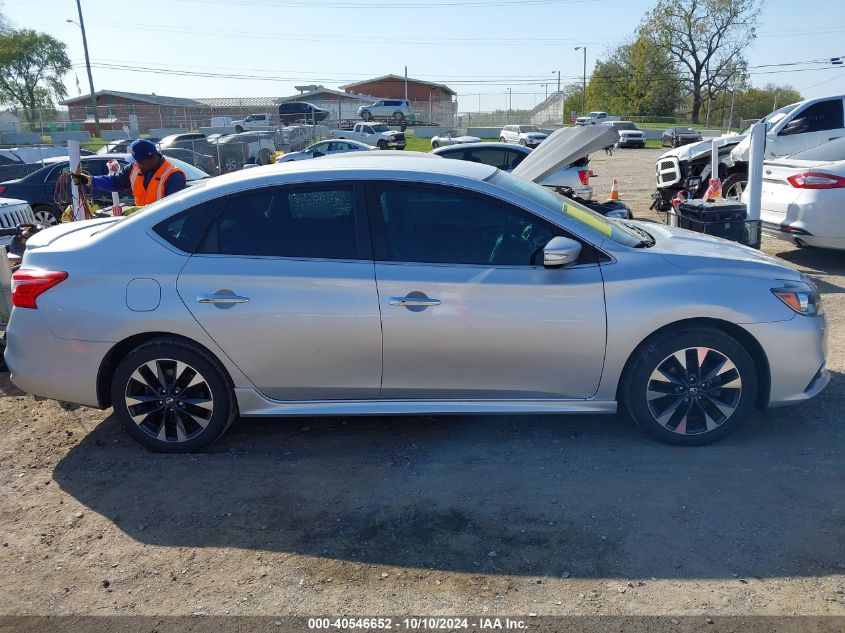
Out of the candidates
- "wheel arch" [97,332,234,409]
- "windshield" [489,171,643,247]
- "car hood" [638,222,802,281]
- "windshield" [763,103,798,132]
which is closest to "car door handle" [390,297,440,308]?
"windshield" [489,171,643,247]

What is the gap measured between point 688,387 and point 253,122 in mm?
43176

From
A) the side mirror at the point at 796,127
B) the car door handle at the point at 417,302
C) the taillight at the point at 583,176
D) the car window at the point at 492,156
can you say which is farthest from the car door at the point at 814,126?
the car door handle at the point at 417,302

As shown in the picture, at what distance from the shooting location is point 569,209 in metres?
4.48

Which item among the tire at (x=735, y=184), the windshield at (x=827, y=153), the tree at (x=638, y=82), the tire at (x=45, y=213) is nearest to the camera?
the windshield at (x=827, y=153)

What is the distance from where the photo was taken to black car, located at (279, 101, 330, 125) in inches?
1813

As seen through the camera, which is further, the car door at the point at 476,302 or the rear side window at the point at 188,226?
the rear side window at the point at 188,226

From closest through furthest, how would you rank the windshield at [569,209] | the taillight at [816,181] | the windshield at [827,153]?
the windshield at [569,209]
the taillight at [816,181]
the windshield at [827,153]

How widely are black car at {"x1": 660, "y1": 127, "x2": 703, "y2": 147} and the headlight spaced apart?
38914mm

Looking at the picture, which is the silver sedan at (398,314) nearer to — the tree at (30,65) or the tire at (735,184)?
the tire at (735,184)

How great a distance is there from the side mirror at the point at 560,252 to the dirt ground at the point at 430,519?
1.14 meters

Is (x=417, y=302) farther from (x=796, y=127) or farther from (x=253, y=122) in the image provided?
(x=253, y=122)

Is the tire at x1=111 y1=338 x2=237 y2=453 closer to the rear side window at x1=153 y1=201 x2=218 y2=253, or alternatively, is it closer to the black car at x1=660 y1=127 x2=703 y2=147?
the rear side window at x1=153 y1=201 x2=218 y2=253

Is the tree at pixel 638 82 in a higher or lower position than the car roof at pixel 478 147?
higher

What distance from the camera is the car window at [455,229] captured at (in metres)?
4.09
